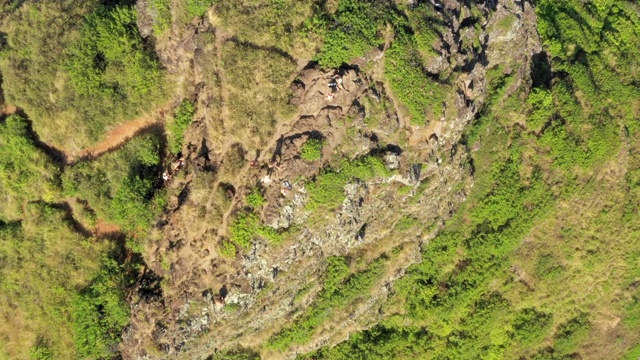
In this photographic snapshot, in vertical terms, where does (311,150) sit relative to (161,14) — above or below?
below

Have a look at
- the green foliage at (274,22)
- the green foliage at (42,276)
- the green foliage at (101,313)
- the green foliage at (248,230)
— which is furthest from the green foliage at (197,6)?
Answer: the green foliage at (101,313)

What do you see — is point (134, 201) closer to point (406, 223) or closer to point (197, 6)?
point (197, 6)

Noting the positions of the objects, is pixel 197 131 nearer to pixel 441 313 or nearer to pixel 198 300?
pixel 198 300

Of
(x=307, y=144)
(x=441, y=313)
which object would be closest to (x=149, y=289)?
(x=307, y=144)

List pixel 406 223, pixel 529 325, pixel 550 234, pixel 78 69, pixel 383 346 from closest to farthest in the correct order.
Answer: pixel 78 69 → pixel 406 223 → pixel 383 346 → pixel 550 234 → pixel 529 325

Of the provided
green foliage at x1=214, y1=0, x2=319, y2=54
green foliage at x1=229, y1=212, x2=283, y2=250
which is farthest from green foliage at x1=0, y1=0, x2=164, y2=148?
green foliage at x1=229, y1=212, x2=283, y2=250

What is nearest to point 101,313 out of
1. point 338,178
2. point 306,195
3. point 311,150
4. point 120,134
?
point 120,134

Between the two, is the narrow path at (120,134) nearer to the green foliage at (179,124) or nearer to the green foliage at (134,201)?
the green foliage at (179,124)
